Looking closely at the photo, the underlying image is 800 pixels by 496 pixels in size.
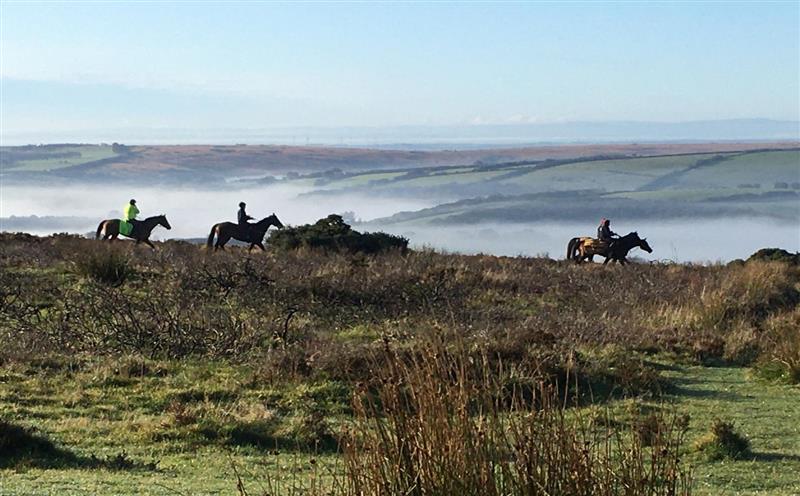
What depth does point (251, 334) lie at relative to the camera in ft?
52.0

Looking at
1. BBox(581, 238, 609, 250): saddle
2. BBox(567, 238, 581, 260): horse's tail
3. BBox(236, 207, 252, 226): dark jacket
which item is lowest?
BBox(567, 238, 581, 260): horse's tail

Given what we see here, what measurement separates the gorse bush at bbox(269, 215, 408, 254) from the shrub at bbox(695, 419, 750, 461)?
Result: 783 inches

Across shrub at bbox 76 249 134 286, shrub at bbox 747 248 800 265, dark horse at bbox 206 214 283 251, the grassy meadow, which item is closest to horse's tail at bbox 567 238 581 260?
shrub at bbox 747 248 800 265

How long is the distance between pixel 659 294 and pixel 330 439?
13895 mm

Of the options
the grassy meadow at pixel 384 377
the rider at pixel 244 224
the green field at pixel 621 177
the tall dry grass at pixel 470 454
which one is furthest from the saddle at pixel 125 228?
the green field at pixel 621 177

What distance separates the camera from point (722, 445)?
31.0 ft

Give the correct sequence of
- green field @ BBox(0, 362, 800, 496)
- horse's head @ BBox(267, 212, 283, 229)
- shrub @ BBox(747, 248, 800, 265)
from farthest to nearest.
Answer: horse's head @ BBox(267, 212, 283, 229)
shrub @ BBox(747, 248, 800, 265)
green field @ BBox(0, 362, 800, 496)

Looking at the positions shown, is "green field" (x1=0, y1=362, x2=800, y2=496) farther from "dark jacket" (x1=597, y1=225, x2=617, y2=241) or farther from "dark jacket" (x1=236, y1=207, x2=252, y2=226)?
"dark jacket" (x1=597, y1=225, x2=617, y2=241)

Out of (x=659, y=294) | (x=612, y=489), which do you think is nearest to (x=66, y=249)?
(x=659, y=294)

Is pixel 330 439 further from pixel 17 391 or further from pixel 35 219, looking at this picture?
pixel 35 219

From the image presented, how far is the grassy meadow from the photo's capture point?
4867 mm

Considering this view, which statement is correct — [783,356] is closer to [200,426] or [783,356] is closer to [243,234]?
[200,426]

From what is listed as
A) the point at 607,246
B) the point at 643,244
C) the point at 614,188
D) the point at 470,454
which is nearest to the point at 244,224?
the point at 607,246

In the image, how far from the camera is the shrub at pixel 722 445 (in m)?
9.34
